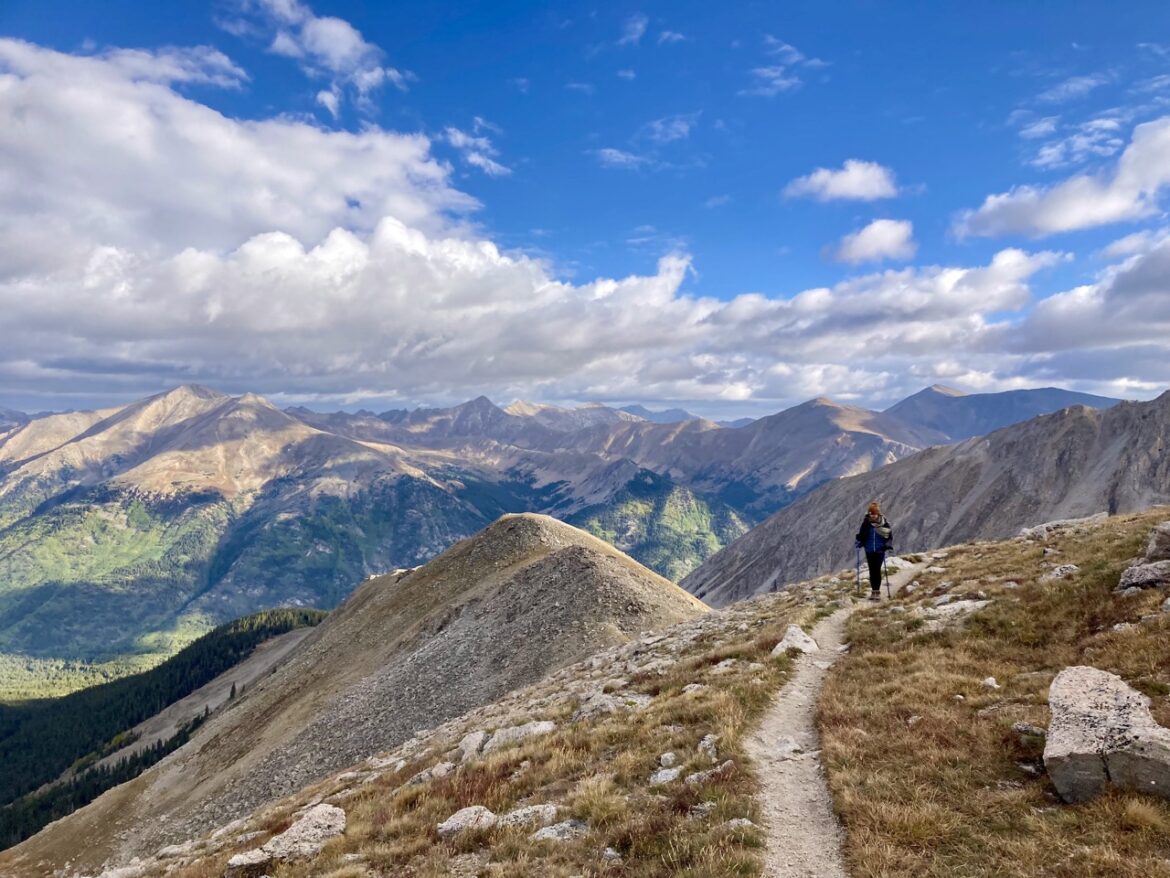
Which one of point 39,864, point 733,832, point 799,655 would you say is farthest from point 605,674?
point 39,864

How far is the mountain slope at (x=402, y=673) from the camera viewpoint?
50000 mm

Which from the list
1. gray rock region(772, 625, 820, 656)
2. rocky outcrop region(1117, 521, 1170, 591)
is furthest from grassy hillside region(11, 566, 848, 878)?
rocky outcrop region(1117, 521, 1170, 591)

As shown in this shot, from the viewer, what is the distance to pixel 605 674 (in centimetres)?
3222

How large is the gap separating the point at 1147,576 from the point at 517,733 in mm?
23567

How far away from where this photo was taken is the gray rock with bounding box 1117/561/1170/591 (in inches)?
819

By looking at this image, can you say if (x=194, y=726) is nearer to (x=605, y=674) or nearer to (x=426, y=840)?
(x=605, y=674)

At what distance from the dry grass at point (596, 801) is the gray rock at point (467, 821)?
1.01 feet

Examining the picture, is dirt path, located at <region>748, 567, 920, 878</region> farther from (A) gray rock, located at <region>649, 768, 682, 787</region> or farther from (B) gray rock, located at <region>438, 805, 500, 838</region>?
(B) gray rock, located at <region>438, 805, 500, 838</region>

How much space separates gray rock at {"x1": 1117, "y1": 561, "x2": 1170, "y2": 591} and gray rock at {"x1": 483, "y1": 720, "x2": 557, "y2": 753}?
21.6 m

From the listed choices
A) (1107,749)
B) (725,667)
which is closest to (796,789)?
(1107,749)

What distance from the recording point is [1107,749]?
35.8 ft

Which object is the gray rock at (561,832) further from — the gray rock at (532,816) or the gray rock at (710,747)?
the gray rock at (710,747)

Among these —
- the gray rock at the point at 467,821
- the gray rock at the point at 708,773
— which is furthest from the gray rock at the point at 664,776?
the gray rock at the point at 467,821

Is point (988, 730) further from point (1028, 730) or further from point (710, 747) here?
point (710, 747)
